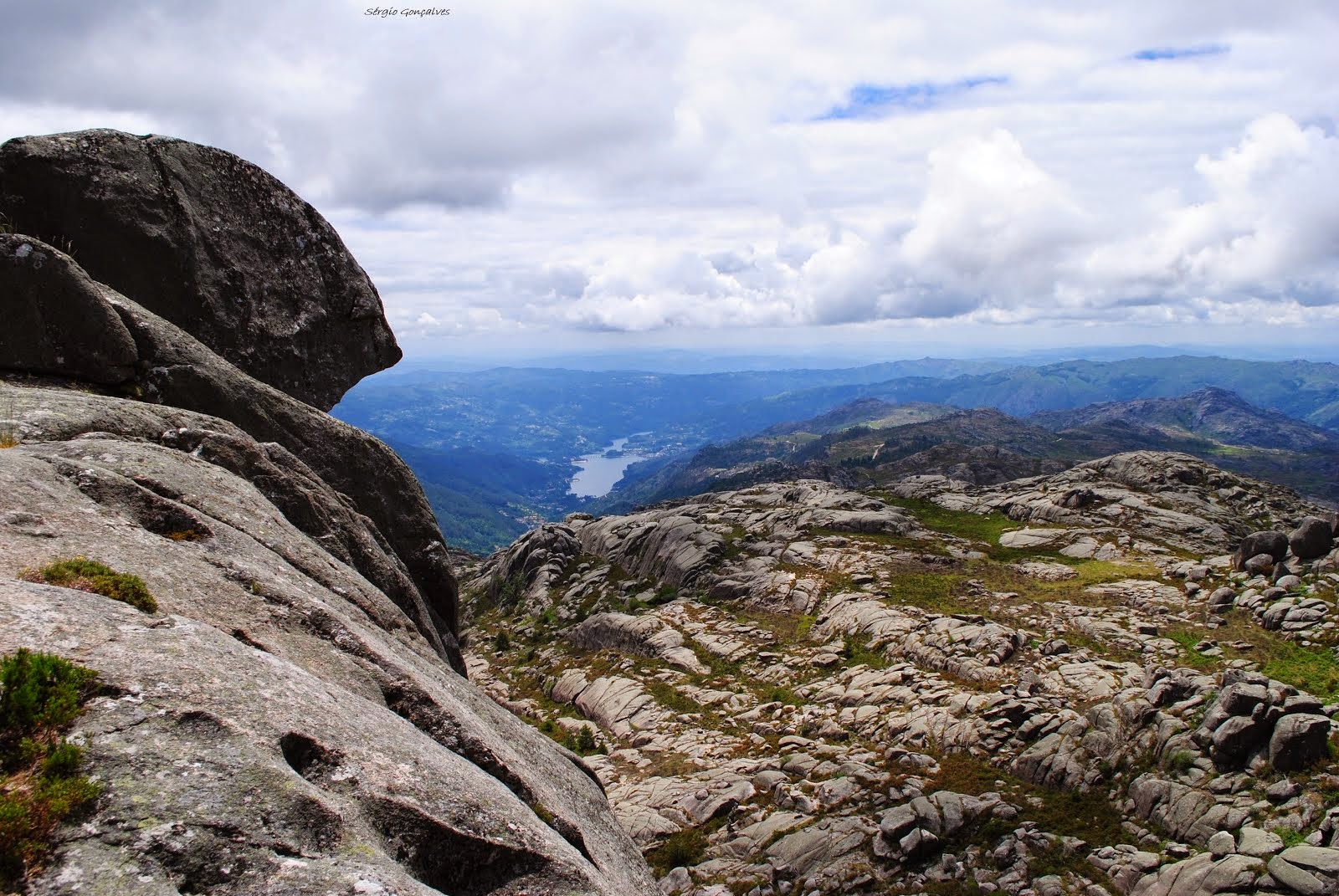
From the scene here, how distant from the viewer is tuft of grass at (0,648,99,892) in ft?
21.1

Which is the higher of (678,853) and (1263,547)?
(1263,547)

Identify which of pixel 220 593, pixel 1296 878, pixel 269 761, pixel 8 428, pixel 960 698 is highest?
pixel 8 428

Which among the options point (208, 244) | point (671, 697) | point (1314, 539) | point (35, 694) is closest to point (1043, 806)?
point (671, 697)

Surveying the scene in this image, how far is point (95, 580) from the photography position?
10539 millimetres

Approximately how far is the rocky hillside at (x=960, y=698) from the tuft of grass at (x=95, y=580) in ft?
78.9

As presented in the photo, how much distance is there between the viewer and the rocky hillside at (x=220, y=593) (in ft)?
26.1

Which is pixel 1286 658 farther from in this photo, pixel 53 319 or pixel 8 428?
pixel 53 319

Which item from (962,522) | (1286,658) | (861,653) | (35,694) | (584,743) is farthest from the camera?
(962,522)

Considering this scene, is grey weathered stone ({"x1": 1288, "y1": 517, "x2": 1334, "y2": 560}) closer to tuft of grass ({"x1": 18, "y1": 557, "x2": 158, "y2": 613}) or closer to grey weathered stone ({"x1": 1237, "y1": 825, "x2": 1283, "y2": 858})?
grey weathered stone ({"x1": 1237, "y1": 825, "x2": 1283, "y2": 858})

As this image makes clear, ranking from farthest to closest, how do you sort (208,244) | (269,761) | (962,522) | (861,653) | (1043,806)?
(962,522) → (861,653) → (1043,806) → (208,244) → (269,761)

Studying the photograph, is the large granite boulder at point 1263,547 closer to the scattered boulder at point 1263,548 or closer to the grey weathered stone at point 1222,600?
the scattered boulder at point 1263,548

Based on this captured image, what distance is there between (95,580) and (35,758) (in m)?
4.08

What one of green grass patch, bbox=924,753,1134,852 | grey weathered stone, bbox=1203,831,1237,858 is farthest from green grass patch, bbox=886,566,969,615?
grey weathered stone, bbox=1203,831,1237,858

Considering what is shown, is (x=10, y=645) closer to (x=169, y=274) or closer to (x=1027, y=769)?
(x=169, y=274)
